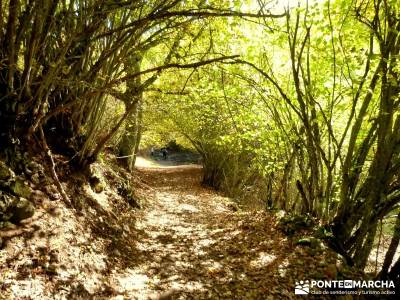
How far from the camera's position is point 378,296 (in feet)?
16.4

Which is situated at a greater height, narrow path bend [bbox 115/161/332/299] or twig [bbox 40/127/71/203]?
twig [bbox 40/127/71/203]

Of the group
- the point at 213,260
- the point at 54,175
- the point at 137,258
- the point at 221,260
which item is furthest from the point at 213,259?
the point at 54,175

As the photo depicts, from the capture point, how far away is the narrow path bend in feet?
15.6

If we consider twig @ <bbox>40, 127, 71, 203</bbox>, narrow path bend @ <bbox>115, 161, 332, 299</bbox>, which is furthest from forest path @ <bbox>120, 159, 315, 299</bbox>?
twig @ <bbox>40, 127, 71, 203</bbox>

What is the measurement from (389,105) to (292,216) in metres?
2.89

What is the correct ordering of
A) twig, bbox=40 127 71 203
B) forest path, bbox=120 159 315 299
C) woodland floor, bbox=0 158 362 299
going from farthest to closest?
twig, bbox=40 127 71 203 → forest path, bbox=120 159 315 299 → woodland floor, bbox=0 158 362 299

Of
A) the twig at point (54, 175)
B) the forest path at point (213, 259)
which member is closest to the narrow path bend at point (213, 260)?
the forest path at point (213, 259)

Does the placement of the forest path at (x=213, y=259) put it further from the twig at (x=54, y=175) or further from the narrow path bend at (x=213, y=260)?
the twig at (x=54, y=175)

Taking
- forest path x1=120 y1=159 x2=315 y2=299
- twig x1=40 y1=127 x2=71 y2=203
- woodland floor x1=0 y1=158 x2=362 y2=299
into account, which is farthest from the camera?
twig x1=40 y1=127 x2=71 y2=203

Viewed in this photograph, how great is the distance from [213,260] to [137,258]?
1.39m

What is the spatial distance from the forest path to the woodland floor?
16mm

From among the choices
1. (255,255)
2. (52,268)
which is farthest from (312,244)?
(52,268)

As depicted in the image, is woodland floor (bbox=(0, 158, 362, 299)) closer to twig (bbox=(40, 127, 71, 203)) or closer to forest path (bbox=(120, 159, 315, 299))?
forest path (bbox=(120, 159, 315, 299))

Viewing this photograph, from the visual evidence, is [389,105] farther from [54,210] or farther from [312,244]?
[54,210]
